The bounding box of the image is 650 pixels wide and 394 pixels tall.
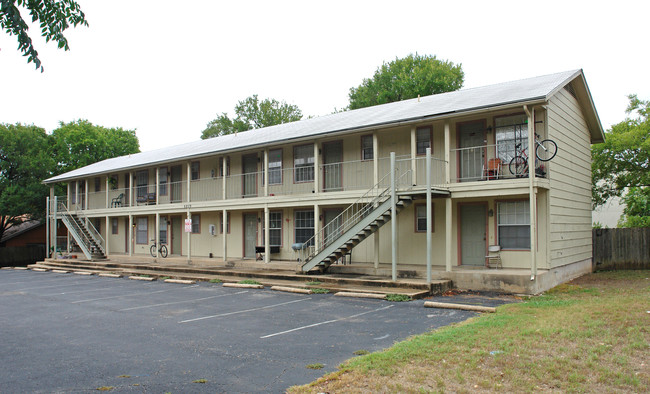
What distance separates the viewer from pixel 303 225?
2009cm

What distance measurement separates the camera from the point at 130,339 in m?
8.73

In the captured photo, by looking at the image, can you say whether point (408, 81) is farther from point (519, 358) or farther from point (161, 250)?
point (519, 358)

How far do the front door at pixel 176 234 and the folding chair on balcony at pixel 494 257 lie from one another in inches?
656

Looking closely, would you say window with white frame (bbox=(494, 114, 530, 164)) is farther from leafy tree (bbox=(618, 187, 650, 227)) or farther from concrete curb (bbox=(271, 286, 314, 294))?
leafy tree (bbox=(618, 187, 650, 227))

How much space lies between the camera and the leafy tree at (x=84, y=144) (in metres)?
38.2

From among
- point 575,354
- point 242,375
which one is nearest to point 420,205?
point 575,354

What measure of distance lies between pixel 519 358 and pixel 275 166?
15.8m

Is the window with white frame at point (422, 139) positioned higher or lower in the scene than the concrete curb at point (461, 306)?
higher

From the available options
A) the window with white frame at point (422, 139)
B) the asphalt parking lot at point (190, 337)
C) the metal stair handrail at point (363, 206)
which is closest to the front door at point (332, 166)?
the metal stair handrail at point (363, 206)

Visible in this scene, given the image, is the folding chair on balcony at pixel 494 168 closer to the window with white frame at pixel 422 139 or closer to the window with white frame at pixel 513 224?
the window with white frame at pixel 513 224

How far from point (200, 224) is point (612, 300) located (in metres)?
18.8

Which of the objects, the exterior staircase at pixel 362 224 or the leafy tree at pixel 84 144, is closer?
the exterior staircase at pixel 362 224

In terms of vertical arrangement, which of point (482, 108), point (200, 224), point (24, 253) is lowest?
point (24, 253)

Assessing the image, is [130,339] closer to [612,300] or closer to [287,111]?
[612,300]
